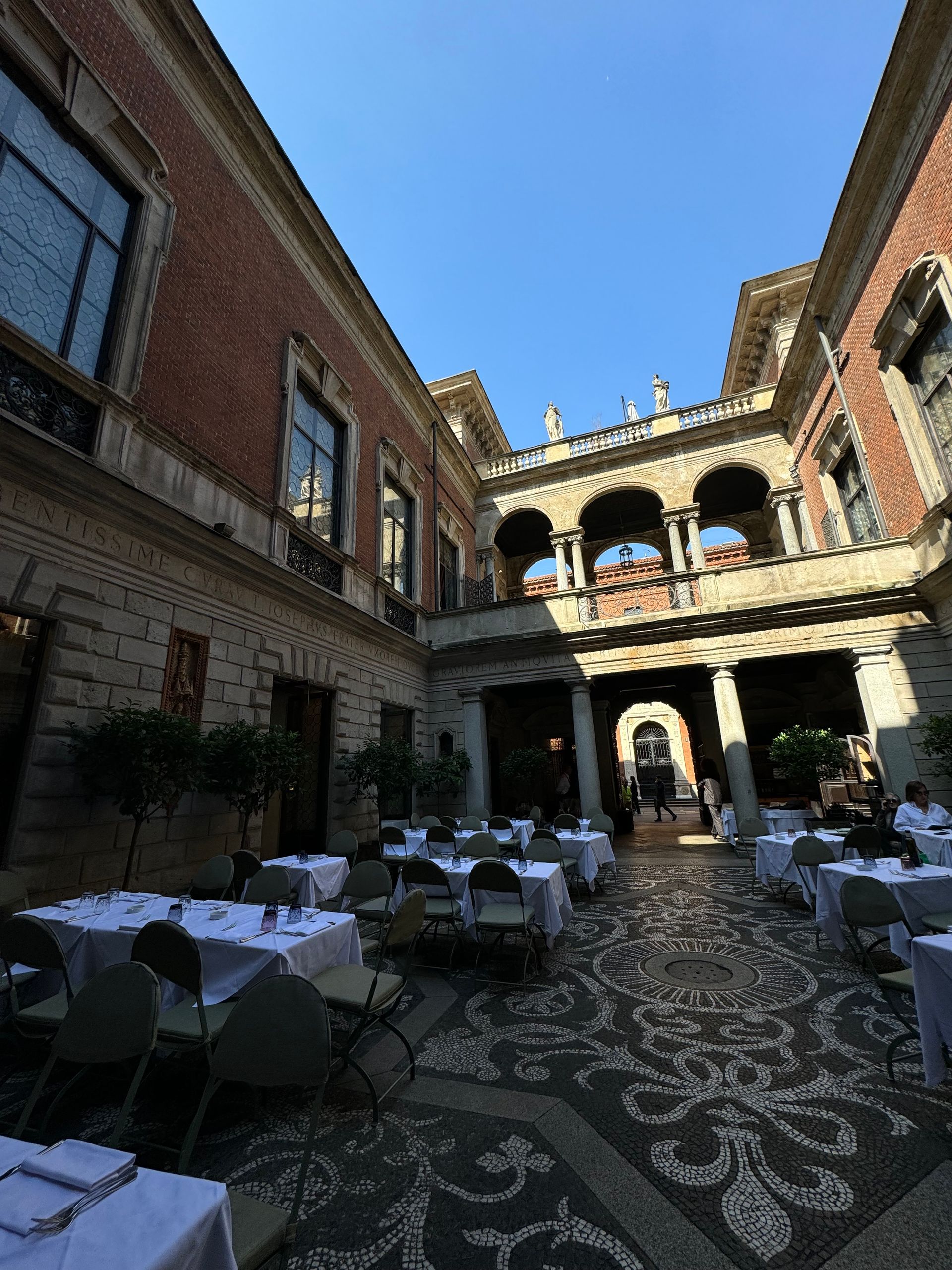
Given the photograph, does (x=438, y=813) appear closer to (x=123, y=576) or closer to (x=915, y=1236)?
(x=123, y=576)

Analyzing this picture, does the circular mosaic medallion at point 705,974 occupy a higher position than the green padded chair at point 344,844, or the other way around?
the green padded chair at point 344,844

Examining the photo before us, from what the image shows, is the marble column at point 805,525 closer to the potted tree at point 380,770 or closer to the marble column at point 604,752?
the marble column at point 604,752

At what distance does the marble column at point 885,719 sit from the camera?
891cm

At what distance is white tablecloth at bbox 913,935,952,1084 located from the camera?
2.63m

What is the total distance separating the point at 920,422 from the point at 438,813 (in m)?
11.4

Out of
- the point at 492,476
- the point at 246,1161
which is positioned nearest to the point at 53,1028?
the point at 246,1161

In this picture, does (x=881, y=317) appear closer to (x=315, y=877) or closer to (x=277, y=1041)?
(x=315, y=877)

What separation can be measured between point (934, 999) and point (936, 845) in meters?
3.85

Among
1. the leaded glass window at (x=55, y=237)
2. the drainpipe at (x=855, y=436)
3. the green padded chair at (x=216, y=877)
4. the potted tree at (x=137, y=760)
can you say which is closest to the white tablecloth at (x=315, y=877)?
the green padded chair at (x=216, y=877)

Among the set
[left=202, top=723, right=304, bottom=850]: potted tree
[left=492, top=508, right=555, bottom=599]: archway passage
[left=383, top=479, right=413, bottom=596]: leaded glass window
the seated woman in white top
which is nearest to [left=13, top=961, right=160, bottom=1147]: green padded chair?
[left=202, top=723, right=304, bottom=850]: potted tree

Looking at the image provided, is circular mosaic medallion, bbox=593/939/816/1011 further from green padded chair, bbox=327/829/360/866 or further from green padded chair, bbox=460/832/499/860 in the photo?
green padded chair, bbox=327/829/360/866

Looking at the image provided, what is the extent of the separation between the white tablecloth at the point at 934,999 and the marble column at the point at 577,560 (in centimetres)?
1216

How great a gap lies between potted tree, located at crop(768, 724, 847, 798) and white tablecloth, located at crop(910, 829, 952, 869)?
119 inches

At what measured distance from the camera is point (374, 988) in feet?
9.74
